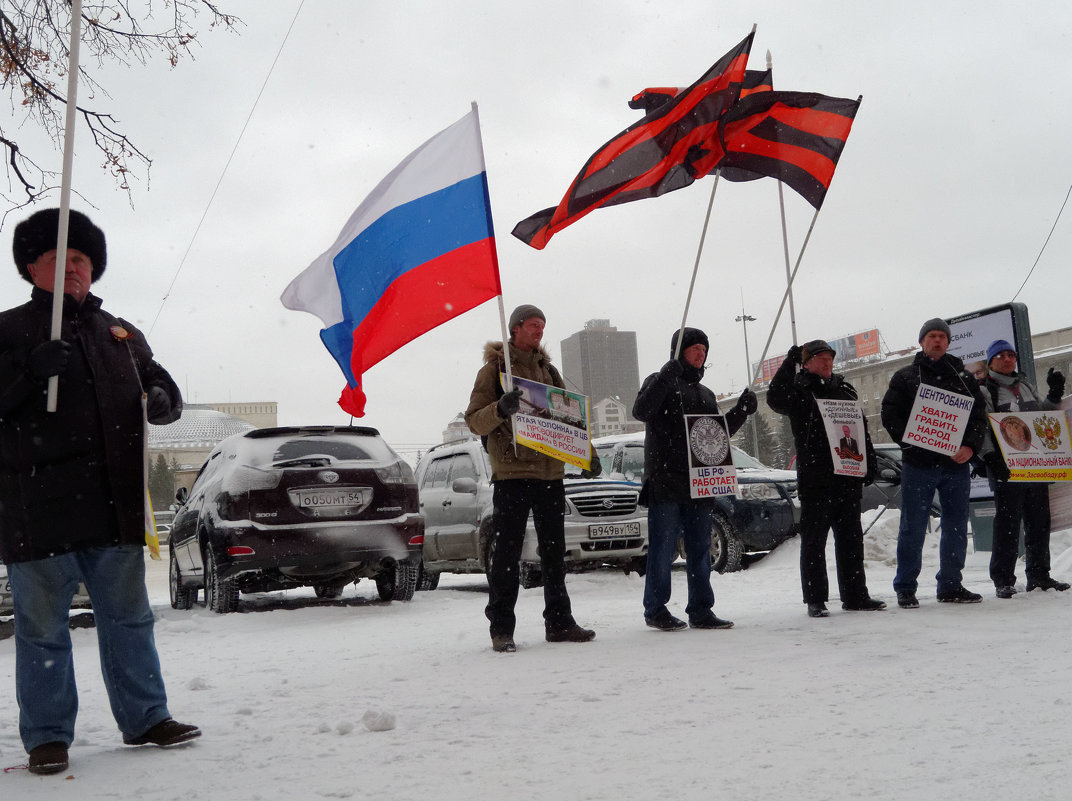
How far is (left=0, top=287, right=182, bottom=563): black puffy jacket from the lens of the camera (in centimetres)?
352

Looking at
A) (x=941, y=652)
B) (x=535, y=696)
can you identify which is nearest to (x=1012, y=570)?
(x=941, y=652)

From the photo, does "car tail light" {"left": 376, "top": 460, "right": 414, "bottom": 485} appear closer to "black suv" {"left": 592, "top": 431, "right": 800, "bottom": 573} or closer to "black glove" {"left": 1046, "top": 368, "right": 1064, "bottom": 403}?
"black suv" {"left": 592, "top": 431, "right": 800, "bottom": 573}

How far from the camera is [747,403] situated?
6.48m

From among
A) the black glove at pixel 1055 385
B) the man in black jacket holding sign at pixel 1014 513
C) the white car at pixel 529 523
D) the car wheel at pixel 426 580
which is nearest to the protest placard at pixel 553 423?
the man in black jacket holding sign at pixel 1014 513

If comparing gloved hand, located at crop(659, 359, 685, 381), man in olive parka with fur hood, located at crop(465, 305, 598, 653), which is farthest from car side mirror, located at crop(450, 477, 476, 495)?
gloved hand, located at crop(659, 359, 685, 381)

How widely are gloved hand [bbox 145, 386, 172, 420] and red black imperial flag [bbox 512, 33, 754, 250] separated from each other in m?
3.31

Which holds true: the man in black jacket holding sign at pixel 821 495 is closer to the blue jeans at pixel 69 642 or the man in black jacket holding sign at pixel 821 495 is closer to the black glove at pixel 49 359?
the blue jeans at pixel 69 642

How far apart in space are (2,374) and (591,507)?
7.42m

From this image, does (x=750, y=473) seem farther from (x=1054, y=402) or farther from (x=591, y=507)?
(x=1054, y=402)

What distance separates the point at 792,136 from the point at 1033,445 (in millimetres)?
2759

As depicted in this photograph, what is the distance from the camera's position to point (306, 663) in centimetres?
574

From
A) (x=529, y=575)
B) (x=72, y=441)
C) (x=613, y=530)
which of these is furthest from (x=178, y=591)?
(x=72, y=441)

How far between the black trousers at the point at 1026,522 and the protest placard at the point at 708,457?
223cm

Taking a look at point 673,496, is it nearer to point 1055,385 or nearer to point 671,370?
point 671,370
